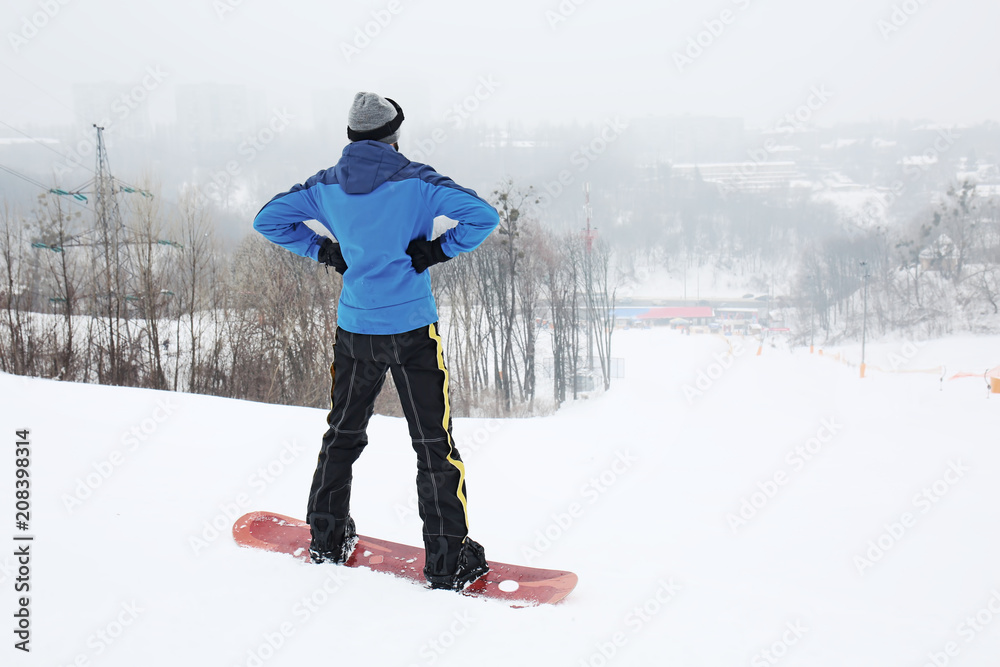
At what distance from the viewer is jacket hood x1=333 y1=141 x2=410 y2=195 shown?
1624 millimetres

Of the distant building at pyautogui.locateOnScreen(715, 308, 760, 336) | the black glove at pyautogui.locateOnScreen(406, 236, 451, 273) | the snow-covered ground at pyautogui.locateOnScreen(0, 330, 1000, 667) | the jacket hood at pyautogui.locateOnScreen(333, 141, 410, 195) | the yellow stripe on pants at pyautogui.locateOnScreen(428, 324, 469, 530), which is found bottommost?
the distant building at pyautogui.locateOnScreen(715, 308, 760, 336)

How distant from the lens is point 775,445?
709 centimetres

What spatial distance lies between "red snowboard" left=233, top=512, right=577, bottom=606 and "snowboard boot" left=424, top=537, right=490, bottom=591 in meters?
0.02

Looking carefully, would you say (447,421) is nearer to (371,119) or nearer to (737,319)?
(371,119)

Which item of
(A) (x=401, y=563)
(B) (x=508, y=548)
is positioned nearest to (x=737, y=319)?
(B) (x=508, y=548)

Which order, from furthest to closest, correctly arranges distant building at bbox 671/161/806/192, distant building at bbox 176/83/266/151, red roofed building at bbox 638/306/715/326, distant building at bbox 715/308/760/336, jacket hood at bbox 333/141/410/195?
distant building at bbox 671/161/806/192
distant building at bbox 176/83/266/151
red roofed building at bbox 638/306/715/326
distant building at bbox 715/308/760/336
jacket hood at bbox 333/141/410/195

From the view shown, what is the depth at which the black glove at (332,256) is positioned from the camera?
72.2 inches

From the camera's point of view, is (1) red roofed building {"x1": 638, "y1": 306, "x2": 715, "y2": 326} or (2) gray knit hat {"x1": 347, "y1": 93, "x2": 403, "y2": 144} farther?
(1) red roofed building {"x1": 638, "y1": 306, "x2": 715, "y2": 326}

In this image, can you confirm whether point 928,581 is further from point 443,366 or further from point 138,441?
point 138,441

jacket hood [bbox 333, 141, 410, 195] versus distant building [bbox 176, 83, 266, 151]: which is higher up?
distant building [bbox 176, 83, 266, 151]

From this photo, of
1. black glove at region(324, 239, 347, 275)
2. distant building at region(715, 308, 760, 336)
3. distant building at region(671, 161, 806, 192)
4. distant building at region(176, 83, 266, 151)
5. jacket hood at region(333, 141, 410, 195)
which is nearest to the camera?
jacket hood at region(333, 141, 410, 195)

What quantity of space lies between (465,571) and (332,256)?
3.56ft

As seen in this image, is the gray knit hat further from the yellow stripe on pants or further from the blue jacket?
the yellow stripe on pants

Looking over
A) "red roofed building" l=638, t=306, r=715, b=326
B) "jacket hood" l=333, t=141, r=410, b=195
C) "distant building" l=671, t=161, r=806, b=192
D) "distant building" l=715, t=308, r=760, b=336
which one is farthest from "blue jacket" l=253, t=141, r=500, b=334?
"distant building" l=671, t=161, r=806, b=192
